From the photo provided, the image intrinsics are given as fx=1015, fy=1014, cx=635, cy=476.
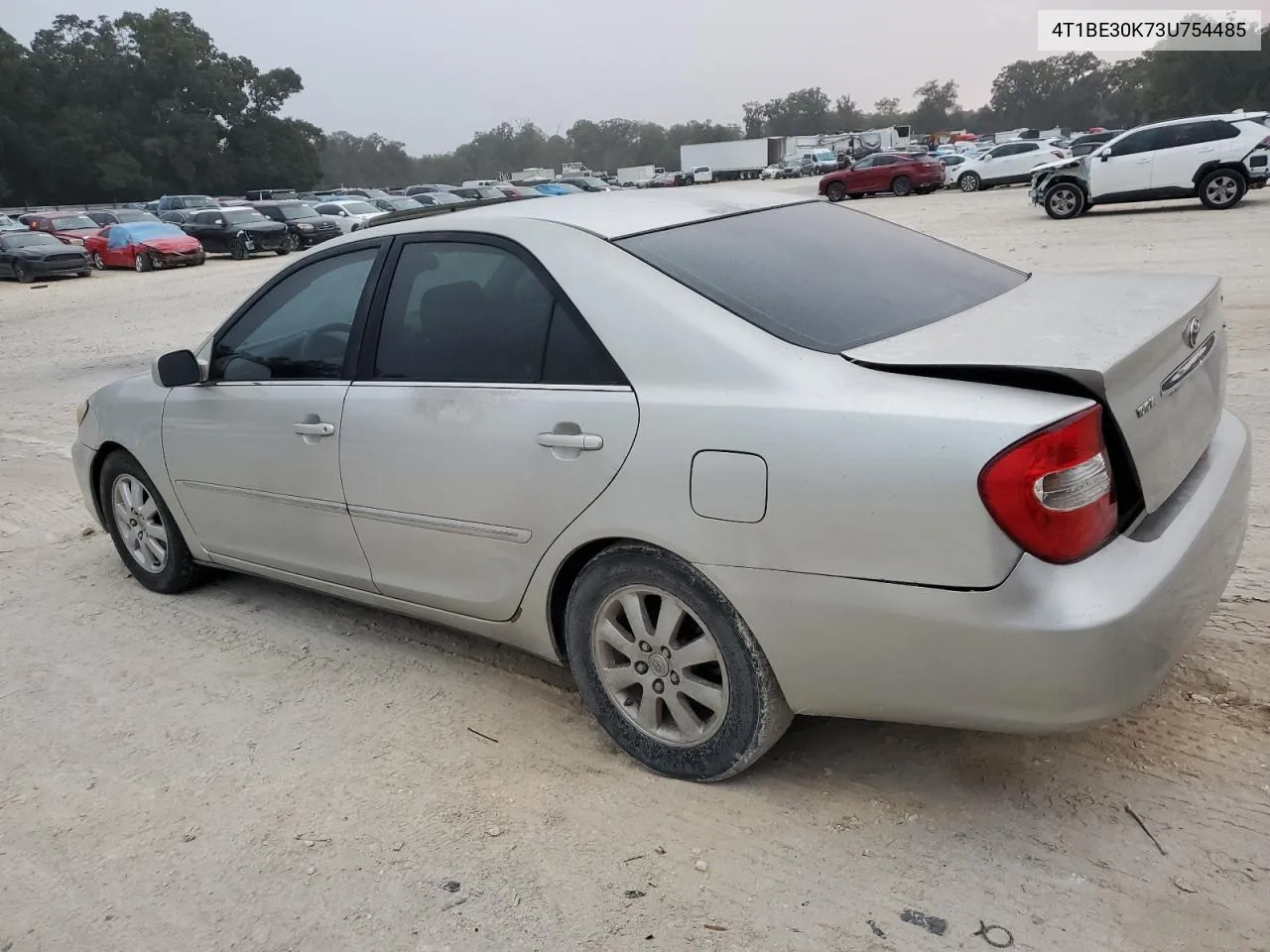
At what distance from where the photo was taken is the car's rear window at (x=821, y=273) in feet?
9.18

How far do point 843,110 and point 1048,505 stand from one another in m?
150

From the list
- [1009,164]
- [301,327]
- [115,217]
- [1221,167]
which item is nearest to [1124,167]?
[1221,167]

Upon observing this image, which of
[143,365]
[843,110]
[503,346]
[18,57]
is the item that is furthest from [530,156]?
[503,346]

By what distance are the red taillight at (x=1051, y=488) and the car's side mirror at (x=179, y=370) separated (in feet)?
10.7

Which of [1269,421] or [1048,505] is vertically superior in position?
[1048,505]

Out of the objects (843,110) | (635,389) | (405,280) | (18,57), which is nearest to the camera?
(635,389)

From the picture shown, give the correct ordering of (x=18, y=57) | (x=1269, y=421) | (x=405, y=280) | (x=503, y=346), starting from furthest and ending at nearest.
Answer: (x=18, y=57), (x=1269, y=421), (x=405, y=280), (x=503, y=346)

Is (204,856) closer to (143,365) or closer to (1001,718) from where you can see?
(1001,718)

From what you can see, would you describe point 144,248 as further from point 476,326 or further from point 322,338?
point 476,326

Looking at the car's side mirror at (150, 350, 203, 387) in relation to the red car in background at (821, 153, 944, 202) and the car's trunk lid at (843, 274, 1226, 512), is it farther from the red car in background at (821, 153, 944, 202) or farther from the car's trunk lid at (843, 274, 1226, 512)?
the red car in background at (821, 153, 944, 202)

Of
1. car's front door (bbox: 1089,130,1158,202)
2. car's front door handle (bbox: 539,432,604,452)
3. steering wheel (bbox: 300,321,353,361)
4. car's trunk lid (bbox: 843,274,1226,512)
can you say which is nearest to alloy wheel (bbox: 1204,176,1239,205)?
car's front door (bbox: 1089,130,1158,202)

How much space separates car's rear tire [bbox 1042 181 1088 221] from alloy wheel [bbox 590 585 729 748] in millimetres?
18292

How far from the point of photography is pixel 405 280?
3.54m

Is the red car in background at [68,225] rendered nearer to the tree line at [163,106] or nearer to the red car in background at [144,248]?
the red car in background at [144,248]
